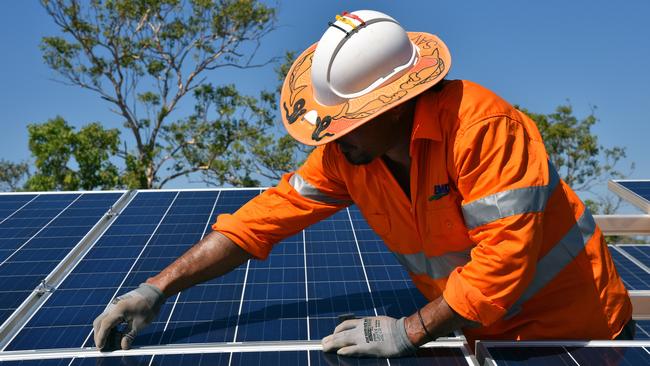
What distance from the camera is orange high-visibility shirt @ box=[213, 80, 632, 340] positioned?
8.57ft

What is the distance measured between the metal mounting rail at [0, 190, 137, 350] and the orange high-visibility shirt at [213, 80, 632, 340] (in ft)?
3.91

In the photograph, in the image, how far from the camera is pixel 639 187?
23.1ft

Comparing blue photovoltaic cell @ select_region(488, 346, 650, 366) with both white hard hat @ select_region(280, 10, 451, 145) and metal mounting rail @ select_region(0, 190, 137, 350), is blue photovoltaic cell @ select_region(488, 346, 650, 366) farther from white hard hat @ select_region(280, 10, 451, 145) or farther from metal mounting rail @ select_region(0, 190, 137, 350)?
metal mounting rail @ select_region(0, 190, 137, 350)

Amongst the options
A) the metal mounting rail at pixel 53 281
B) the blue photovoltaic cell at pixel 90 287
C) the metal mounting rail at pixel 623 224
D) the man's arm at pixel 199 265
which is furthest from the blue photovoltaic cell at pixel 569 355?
the metal mounting rail at pixel 623 224

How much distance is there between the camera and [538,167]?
268 cm

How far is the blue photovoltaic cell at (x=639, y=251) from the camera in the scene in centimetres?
641

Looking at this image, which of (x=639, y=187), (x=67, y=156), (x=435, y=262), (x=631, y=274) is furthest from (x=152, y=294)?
(x=67, y=156)

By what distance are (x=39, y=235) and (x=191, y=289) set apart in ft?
5.70

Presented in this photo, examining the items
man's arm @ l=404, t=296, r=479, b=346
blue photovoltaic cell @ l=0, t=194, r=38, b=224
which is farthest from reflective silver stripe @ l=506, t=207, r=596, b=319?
blue photovoltaic cell @ l=0, t=194, r=38, b=224

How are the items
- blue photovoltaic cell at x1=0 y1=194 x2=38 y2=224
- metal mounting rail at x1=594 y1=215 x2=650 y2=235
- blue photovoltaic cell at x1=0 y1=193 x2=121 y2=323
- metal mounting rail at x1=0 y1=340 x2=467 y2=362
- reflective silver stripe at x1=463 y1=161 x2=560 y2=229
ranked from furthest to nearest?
1. metal mounting rail at x1=594 y1=215 x2=650 y2=235
2. blue photovoltaic cell at x1=0 y1=194 x2=38 y2=224
3. blue photovoltaic cell at x1=0 y1=193 x2=121 y2=323
4. metal mounting rail at x1=0 y1=340 x2=467 y2=362
5. reflective silver stripe at x1=463 y1=161 x2=560 y2=229

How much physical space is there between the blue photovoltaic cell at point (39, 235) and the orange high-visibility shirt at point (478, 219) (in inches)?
55.1

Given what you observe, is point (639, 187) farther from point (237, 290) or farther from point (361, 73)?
point (361, 73)

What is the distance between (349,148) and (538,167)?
2.83ft

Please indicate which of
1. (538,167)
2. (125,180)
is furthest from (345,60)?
(125,180)
